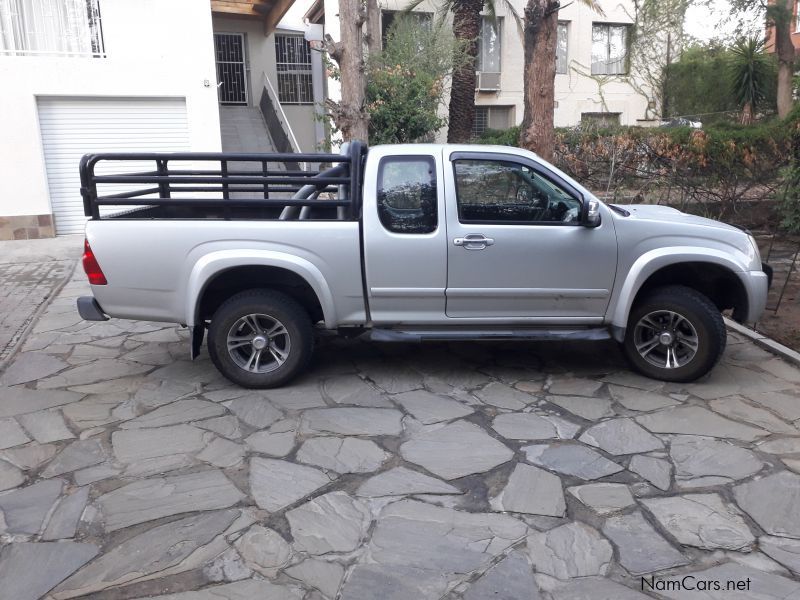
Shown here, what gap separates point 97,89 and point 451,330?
10.4 metres

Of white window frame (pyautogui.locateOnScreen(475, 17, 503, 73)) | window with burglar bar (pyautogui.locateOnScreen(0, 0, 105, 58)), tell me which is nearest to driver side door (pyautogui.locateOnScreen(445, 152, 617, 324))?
window with burglar bar (pyautogui.locateOnScreen(0, 0, 105, 58))

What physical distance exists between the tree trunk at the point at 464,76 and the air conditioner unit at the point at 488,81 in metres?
4.42

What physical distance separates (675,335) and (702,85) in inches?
884

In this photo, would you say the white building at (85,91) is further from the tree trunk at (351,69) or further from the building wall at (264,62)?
the building wall at (264,62)

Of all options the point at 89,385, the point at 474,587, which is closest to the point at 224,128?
the point at 89,385

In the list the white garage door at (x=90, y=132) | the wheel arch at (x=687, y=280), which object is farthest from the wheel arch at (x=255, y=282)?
the white garage door at (x=90, y=132)

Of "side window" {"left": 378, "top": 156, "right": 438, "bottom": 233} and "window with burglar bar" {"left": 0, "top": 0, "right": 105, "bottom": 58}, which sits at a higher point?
"window with burglar bar" {"left": 0, "top": 0, "right": 105, "bottom": 58}

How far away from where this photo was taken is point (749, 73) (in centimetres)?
2170

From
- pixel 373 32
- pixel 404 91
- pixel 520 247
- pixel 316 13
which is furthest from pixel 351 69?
pixel 316 13

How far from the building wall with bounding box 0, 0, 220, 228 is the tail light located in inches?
352

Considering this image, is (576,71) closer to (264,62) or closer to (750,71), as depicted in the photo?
(750,71)

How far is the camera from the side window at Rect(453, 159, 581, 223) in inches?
212

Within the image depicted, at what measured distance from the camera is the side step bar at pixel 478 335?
5414 millimetres

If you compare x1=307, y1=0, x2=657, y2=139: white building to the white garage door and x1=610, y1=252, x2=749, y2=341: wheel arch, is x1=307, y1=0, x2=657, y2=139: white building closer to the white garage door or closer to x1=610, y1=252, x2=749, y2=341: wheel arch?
the white garage door
